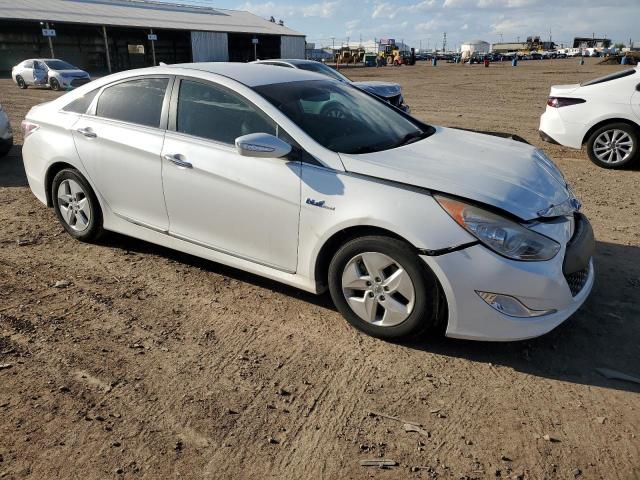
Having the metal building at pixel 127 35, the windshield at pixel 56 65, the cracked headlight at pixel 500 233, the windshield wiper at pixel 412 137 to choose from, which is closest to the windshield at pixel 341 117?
the windshield wiper at pixel 412 137

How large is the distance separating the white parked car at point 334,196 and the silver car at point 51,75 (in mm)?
19331

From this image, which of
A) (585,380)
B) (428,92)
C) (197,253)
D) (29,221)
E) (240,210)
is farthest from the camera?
(428,92)

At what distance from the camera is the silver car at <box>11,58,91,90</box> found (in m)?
21.5

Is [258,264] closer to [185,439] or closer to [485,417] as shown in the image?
[185,439]

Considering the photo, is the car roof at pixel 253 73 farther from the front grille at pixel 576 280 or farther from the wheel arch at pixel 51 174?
the front grille at pixel 576 280

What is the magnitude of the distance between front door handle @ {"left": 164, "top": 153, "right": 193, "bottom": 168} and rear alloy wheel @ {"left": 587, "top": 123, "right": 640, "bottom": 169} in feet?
21.1

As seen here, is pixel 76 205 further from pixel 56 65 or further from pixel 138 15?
pixel 138 15

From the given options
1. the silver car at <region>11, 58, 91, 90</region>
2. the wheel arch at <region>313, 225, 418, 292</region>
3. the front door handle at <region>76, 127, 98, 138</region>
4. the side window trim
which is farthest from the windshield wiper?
the silver car at <region>11, 58, 91, 90</region>

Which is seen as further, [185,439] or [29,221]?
[29,221]

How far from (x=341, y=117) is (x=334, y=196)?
0.97 metres

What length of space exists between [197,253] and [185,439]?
1.74 m

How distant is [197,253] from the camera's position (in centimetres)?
403

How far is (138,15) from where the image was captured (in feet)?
147

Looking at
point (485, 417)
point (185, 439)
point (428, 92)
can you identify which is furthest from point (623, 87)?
point (428, 92)
